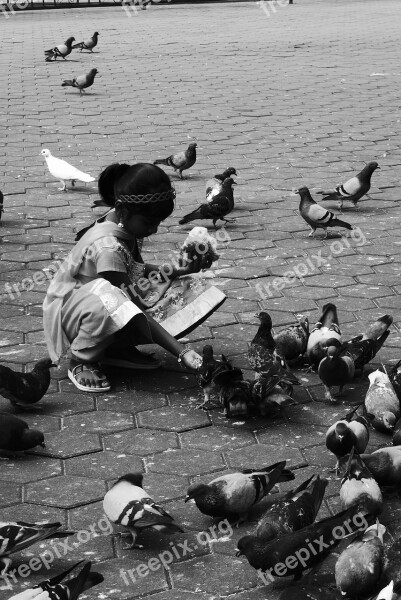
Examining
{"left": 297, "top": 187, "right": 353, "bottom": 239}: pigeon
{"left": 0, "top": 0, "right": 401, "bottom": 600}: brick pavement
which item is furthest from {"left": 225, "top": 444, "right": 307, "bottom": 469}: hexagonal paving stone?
{"left": 297, "top": 187, "right": 353, "bottom": 239}: pigeon

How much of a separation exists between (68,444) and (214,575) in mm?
1224

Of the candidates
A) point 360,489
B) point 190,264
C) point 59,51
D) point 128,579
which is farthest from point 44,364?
point 59,51

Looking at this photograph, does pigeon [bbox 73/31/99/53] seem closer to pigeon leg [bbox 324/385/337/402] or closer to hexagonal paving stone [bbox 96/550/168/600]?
pigeon leg [bbox 324/385/337/402]

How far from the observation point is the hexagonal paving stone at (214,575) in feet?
11.6

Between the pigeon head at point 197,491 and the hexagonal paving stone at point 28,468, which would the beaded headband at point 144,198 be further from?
the pigeon head at point 197,491

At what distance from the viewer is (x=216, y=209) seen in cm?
779

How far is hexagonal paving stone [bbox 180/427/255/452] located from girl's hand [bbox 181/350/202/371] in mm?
356

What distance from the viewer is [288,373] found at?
16.0 feet

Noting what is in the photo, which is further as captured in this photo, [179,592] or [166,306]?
[166,306]

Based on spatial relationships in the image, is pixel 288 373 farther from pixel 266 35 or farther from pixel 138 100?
pixel 266 35

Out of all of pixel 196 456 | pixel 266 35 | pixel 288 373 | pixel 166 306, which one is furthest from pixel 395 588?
pixel 266 35

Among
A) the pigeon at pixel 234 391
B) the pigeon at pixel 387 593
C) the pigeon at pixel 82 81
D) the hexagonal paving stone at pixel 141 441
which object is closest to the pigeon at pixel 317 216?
the pigeon at pixel 234 391

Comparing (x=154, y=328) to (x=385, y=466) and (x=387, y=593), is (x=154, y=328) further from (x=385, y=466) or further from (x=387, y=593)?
(x=387, y=593)

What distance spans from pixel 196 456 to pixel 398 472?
946mm
